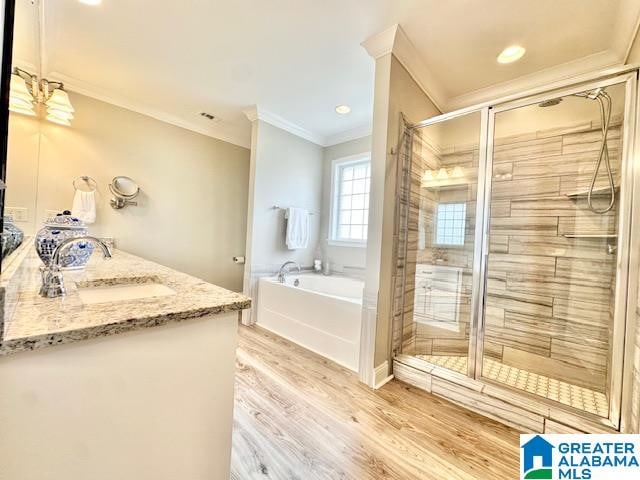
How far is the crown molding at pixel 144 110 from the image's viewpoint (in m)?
2.53

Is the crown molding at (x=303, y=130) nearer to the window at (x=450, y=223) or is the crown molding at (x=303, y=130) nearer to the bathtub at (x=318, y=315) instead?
the window at (x=450, y=223)

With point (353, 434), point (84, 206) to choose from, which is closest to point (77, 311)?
point (353, 434)

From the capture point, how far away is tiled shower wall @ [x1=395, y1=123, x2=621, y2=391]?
1.95 meters

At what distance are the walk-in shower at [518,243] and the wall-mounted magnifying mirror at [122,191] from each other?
286 centimetres

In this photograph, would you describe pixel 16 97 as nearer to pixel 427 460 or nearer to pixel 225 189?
pixel 225 189

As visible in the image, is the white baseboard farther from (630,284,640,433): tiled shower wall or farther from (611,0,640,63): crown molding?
(611,0,640,63): crown molding

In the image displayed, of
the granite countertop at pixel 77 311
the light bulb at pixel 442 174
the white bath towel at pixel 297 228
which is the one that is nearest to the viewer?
the granite countertop at pixel 77 311

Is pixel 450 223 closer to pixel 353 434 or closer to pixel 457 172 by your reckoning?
pixel 457 172

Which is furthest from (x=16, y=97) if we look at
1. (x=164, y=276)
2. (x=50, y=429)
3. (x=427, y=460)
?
(x=427, y=460)

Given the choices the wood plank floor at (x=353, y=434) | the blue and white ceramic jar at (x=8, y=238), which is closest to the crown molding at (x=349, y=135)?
the wood plank floor at (x=353, y=434)

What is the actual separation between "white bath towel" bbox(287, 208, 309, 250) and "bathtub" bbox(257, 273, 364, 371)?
17.0 inches

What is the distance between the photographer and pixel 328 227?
3.79 metres

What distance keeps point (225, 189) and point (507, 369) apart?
370cm

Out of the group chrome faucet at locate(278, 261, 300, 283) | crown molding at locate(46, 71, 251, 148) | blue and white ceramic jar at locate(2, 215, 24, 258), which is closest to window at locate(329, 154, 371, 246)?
chrome faucet at locate(278, 261, 300, 283)
